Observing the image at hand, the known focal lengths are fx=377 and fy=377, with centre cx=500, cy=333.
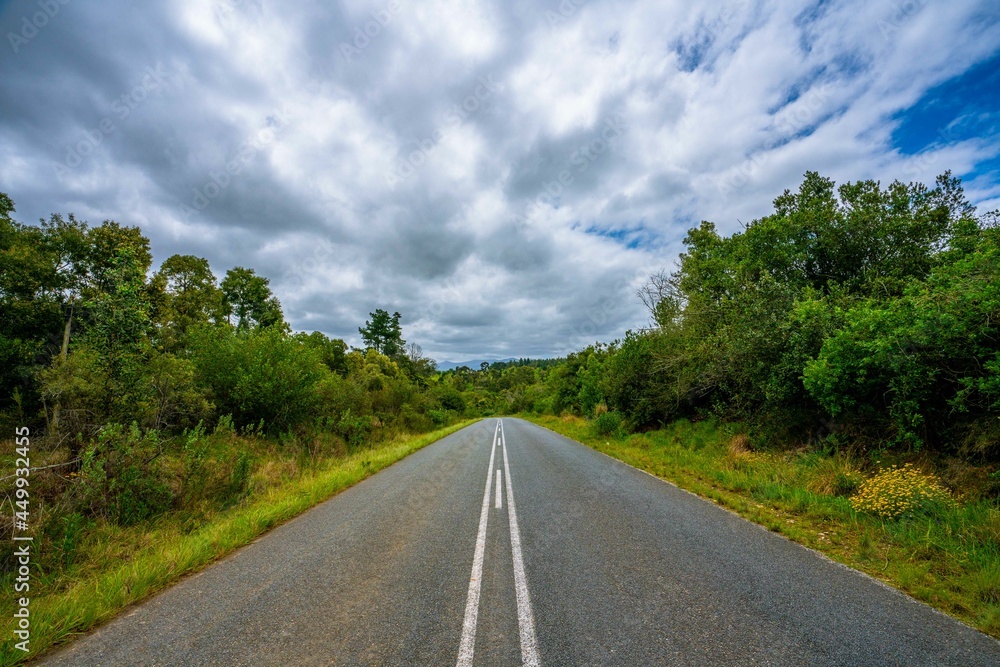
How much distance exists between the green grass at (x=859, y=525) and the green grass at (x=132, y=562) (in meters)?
7.55

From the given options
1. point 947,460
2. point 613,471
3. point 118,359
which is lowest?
point 613,471

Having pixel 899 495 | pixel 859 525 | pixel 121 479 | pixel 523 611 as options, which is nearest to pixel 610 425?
pixel 899 495

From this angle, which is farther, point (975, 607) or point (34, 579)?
point (34, 579)

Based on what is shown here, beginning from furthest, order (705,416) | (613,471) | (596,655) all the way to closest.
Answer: (705,416) < (613,471) < (596,655)

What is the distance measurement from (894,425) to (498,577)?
26.4ft

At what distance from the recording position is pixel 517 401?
7781 cm

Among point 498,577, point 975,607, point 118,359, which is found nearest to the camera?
point 975,607

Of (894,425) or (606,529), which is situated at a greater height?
(894,425)

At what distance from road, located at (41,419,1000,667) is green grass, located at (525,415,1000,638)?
1.08 feet

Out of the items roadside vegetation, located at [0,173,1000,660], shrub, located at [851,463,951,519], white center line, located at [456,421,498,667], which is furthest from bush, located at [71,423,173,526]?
shrub, located at [851,463,951,519]

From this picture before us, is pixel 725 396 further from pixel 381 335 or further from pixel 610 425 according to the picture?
pixel 381 335

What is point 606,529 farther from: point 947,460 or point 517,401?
point 517,401

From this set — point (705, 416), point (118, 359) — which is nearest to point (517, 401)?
point (705, 416)

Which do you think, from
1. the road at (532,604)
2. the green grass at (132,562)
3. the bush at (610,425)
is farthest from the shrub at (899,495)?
the bush at (610,425)
